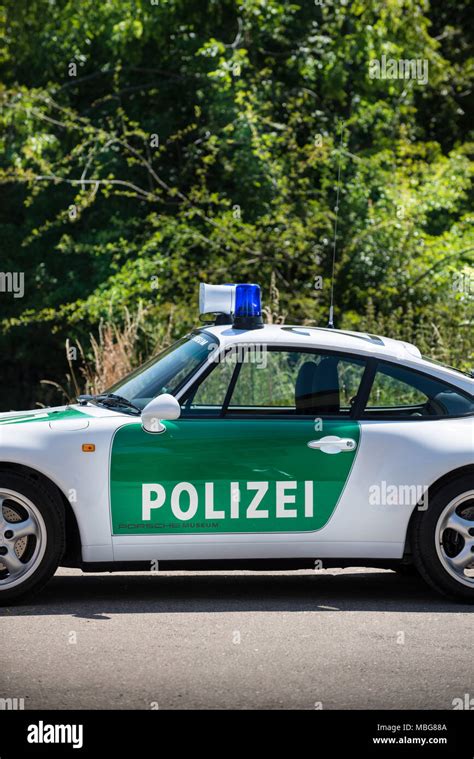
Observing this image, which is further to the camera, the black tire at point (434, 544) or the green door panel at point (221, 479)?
the black tire at point (434, 544)

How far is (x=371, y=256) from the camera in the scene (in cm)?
1678

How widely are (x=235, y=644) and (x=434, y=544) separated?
1.45 metres

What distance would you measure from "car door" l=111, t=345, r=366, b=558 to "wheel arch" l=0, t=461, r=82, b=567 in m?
0.23

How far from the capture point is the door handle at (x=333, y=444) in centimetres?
695

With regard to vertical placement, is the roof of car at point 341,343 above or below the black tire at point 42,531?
above

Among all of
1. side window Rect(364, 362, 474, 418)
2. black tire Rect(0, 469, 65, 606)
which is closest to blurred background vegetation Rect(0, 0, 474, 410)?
side window Rect(364, 362, 474, 418)

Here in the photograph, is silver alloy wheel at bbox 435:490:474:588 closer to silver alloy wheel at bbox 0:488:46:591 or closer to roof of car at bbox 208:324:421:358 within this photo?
roof of car at bbox 208:324:421:358

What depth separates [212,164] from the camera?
19719mm

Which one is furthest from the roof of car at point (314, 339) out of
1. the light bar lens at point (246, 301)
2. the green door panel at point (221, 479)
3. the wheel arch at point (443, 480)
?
the wheel arch at point (443, 480)

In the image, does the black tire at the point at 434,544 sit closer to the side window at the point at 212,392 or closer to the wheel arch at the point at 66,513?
→ the side window at the point at 212,392

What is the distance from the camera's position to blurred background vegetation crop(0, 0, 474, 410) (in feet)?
56.7

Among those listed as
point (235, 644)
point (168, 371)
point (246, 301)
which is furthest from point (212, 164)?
point (235, 644)
